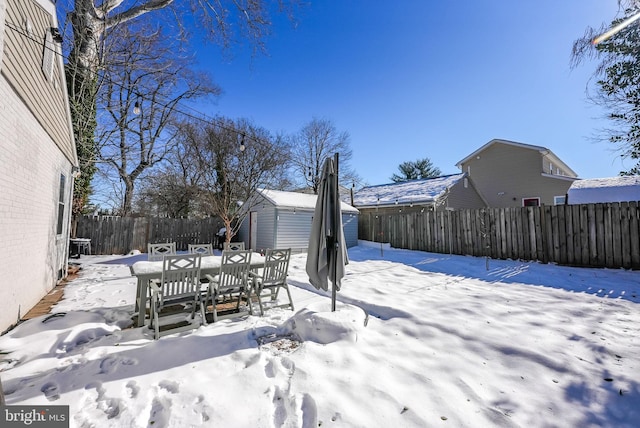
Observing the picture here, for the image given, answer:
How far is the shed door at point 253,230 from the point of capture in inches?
537

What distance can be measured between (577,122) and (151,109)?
21.0m

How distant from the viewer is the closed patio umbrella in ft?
12.6

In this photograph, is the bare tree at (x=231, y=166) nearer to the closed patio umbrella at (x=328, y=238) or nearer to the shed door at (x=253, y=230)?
the shed door at (x=253, y=230)

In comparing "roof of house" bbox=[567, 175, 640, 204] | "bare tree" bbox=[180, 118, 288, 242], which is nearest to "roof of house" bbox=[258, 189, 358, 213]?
"bare tree" bbox=[180, 118, 288, 242]

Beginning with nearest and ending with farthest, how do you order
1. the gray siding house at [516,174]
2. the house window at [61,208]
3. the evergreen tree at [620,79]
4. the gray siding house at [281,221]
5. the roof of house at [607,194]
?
the house window at [61,208]
the evergreen tree at [620,79]
the roof of house at [607,194]
the gray siding house at [281,221]
the gray siding house at [516,174]

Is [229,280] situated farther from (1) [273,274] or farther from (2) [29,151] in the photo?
(2) [29,151]

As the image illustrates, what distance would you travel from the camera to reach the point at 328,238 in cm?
403

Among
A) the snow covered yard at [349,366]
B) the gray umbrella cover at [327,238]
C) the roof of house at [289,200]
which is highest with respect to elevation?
the roof of house at [289,200]

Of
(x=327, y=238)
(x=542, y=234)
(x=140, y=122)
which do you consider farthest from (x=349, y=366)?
(x=140, y=122)

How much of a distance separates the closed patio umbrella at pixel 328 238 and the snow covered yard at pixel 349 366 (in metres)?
0.53

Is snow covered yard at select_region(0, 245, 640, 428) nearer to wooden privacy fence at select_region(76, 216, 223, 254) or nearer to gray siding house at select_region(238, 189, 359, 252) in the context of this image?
gray siding house at select_region(238, 189, 359, 252)

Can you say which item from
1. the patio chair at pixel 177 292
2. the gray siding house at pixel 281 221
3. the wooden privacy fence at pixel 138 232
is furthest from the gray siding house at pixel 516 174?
the patio chair at pixel 177 292

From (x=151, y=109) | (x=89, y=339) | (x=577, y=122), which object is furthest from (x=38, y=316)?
(x=151, y=109)

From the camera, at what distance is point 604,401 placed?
7.22 feet
